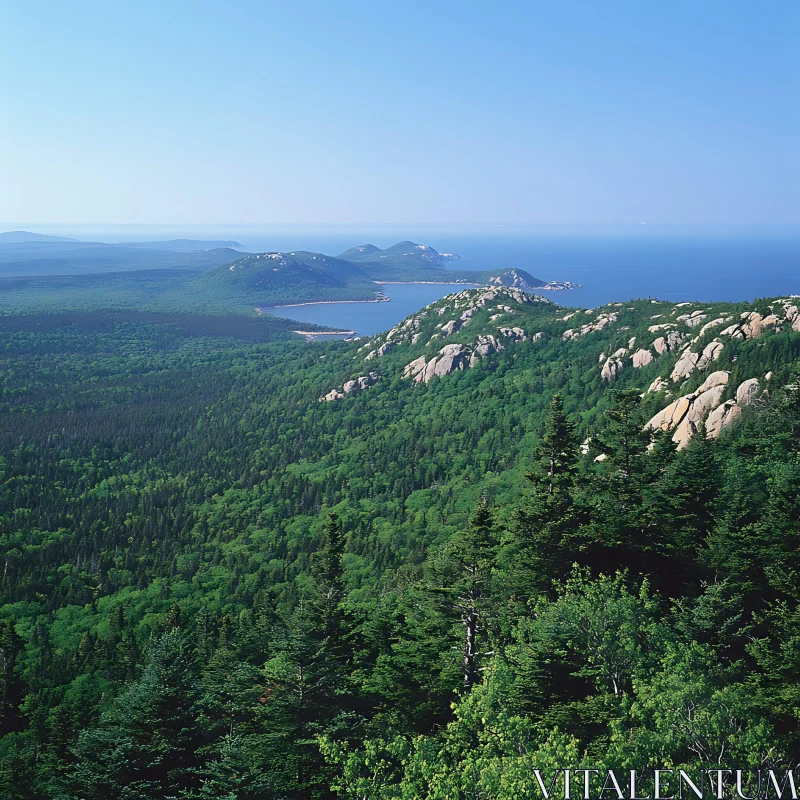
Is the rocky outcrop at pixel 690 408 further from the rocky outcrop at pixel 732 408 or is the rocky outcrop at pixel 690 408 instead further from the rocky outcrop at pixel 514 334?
the rocky outcrop at pixel 514 334

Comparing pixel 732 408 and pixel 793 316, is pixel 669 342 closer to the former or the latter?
pixel 793 316

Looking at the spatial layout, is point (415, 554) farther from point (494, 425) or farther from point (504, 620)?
point (504, 620)

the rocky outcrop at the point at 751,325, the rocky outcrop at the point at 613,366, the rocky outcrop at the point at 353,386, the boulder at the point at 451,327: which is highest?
the rocky outcrop at the point at 751,325

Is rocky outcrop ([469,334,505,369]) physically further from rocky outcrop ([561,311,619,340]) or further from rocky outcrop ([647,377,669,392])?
rocky outcrop ([647,377,669,392])

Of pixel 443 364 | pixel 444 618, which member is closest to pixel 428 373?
pixel 443 364

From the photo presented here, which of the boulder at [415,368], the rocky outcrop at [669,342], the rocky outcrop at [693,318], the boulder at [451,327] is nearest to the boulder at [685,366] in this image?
the rocky outcrop at [669,342]

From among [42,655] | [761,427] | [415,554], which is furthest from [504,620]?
[42,655]

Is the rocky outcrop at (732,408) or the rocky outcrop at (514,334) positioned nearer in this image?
the rocky outcrop at (732,408)
